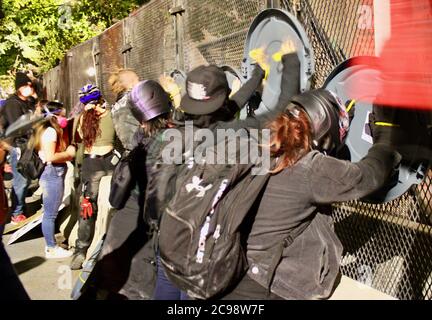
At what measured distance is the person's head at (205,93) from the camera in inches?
118

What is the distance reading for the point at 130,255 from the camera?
11.3ft

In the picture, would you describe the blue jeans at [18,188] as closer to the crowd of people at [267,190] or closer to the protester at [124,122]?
the protester at [124,122]

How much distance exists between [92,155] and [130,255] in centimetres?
236

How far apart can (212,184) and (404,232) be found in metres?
1.67

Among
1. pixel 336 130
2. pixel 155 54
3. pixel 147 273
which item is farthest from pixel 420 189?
pixel 155 54

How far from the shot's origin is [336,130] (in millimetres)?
2688

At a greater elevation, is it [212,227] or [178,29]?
[178,29]

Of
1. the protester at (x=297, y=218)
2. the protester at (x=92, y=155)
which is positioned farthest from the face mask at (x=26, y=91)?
the protester at (x=297, y=218)

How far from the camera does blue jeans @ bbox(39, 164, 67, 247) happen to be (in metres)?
5.91

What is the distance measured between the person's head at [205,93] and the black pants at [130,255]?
86cm

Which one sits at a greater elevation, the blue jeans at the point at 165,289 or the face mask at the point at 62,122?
the face mask at the point at 62,122

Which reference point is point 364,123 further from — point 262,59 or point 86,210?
point 86,210

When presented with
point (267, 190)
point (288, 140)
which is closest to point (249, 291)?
point (267, 190)
